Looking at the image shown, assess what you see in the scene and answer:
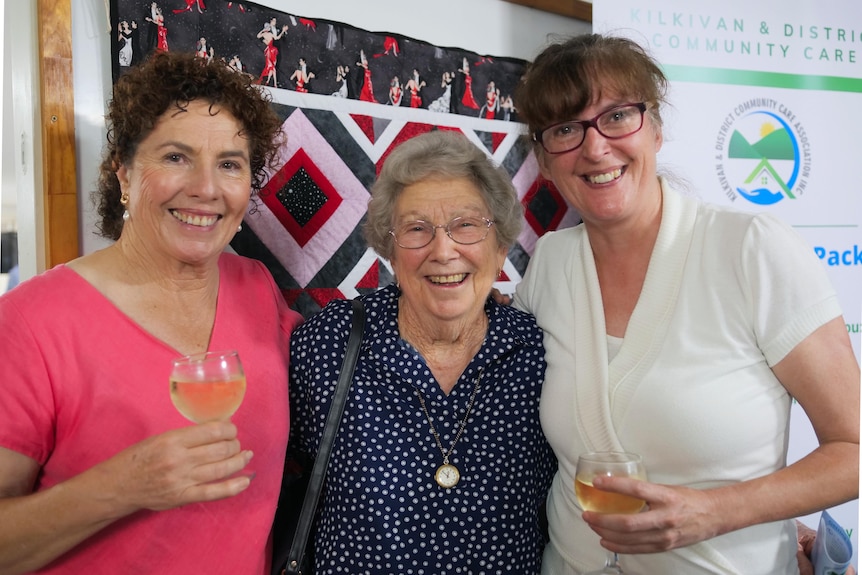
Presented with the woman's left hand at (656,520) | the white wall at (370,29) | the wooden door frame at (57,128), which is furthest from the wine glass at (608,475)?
the wooden door frame at (57,128)

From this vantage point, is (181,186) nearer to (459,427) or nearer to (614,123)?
(459,427)

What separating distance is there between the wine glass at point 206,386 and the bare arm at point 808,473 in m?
0.73

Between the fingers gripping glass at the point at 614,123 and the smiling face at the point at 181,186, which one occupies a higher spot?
the fingers gripping glass at the point at 614,123

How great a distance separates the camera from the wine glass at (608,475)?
1.25 meters

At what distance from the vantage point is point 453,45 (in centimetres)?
270

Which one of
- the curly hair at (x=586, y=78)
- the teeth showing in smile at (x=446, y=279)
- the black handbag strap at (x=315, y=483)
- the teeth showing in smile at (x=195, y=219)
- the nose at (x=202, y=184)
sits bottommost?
the black handbag strap at (x=315, y=483)

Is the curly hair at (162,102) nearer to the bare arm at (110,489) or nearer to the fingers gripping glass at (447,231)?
the fingers gripping glass at (447,231)

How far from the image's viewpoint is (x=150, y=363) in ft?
4.81

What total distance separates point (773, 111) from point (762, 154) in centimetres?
19

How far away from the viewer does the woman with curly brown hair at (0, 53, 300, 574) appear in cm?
126

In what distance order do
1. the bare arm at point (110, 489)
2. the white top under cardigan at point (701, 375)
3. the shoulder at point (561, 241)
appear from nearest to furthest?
1. the bare arm at point (110, 489)
2. the white top under cardigan at point (701, 375)
3. the shoulder at point (561, 241)

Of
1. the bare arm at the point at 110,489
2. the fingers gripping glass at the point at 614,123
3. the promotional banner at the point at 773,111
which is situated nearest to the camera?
the bare arm at the point at 110,489

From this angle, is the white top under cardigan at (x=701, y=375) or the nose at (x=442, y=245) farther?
the nose at (x=442, y=245)

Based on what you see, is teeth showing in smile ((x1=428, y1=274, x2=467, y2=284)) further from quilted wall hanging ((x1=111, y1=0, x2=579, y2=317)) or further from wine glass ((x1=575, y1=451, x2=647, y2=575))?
quilted wall hanging ((x1=111, y1=0, x2=579, y2=317))
